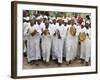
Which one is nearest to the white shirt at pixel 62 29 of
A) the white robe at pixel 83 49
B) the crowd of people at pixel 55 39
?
the crowd of people at pixel 55 39

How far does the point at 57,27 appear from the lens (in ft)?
7.44

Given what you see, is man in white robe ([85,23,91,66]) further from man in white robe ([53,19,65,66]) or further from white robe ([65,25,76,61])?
man in white robe ([53,19,65,66])

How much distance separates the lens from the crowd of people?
2.16 meters

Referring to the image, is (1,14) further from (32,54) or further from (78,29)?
(78,29)

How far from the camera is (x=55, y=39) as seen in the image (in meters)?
2.25

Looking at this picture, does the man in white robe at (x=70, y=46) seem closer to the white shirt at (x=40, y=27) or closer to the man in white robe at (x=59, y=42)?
the man in white robe at (x=59, y=42)

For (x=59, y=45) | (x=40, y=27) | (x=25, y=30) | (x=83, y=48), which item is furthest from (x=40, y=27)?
(x=83, y=48)

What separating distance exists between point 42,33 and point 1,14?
39cm

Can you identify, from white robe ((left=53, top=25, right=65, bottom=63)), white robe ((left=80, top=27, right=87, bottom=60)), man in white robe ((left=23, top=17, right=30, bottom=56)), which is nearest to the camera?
man in white robe ((left=23, top=17, right=30, bottom=56))

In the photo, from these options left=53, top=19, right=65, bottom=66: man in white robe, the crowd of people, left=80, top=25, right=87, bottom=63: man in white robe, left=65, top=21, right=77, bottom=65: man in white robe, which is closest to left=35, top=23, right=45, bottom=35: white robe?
the crowd of people

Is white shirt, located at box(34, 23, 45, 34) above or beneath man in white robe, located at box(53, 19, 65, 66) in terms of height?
above

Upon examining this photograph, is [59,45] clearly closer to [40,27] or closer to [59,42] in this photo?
[59,42]

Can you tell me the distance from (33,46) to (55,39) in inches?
8.7

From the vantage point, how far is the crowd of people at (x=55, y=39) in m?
2.16
